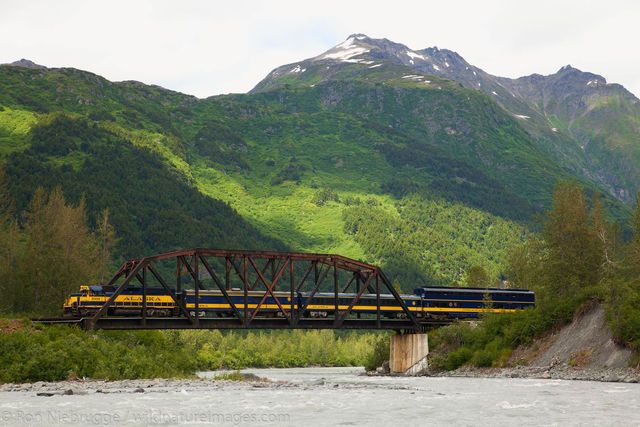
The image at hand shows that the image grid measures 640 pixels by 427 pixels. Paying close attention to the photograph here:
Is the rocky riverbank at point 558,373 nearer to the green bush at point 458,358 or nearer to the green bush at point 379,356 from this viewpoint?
the green bush at point 458,358

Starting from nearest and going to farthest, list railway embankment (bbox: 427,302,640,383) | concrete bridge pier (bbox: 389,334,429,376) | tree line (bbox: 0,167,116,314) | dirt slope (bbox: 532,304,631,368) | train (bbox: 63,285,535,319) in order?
1. railway embankment (bbox: 427,302,640,383)
2. dirt slope (bbox: 532,304,631,368)
3. train (bbox: 63,285,535,319)
4. tree line (bbox: 0,167,116,314)
5. concrete bridge pier (bbox: 389,334,429,376)

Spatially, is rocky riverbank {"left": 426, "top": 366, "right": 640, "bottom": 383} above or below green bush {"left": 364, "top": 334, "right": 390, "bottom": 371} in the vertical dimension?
above

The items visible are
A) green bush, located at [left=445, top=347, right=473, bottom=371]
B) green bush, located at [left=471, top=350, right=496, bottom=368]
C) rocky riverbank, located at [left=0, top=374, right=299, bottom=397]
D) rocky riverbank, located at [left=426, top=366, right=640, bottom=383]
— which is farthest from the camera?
green bush, located at [left=445, top=347, right=473, bottom=371]

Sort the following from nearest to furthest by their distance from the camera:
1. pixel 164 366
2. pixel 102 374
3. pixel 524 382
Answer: pixel 102 374, pixel 524 382, pixel 164 366

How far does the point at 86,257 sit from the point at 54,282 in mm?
10733

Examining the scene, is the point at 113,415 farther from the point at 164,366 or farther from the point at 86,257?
the point at 86,257

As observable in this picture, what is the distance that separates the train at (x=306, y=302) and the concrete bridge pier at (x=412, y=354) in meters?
4.00

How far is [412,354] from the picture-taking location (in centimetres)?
9012

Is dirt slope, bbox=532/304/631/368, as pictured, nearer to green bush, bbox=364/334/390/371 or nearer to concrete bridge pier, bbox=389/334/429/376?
concrete bridge pier, bbox=389/334/429/376

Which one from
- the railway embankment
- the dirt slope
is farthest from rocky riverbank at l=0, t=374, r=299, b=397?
the dirt slope

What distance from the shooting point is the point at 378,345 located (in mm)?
111812

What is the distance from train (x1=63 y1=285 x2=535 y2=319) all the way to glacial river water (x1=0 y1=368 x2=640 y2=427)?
16196mm

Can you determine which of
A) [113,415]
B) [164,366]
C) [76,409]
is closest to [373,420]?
[113,415]

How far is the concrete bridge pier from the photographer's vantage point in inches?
3548
